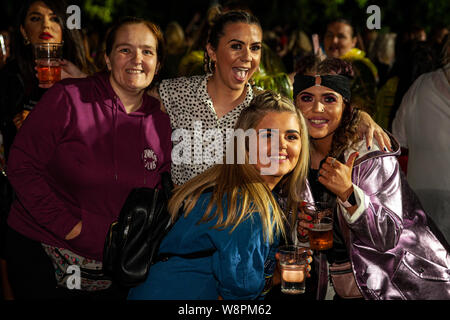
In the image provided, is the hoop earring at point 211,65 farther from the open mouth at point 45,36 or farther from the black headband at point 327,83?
the open mouth at point 45,36

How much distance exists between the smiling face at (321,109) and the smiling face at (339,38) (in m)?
2.96

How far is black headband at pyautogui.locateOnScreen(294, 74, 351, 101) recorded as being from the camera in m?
3.01

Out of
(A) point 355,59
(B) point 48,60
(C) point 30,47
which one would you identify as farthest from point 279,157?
(A) point 355,59

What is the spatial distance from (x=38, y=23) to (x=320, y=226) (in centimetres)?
225

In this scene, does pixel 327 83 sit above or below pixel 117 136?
above

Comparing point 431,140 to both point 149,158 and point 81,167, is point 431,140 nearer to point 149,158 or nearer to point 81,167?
point 149,158

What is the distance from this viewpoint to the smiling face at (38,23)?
3.45 metres

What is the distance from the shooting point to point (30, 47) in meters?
3.49

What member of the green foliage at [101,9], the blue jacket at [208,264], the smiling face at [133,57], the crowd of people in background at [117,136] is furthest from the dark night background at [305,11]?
the blue jacket at [208,264]

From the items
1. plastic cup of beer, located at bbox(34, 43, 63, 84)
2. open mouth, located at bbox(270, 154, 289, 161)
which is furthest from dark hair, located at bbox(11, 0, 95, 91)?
open mouth, located at bbox(270, 154, 289, 161)

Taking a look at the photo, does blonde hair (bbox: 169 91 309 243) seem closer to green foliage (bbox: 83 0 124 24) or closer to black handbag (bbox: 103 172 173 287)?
black handbag (bbox: 103 172 173 287)

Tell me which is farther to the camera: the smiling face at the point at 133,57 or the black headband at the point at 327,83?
the black headband at the point at 327,83

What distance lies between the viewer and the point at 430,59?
583 centimetres

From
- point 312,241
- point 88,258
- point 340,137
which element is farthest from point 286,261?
point 88,258
